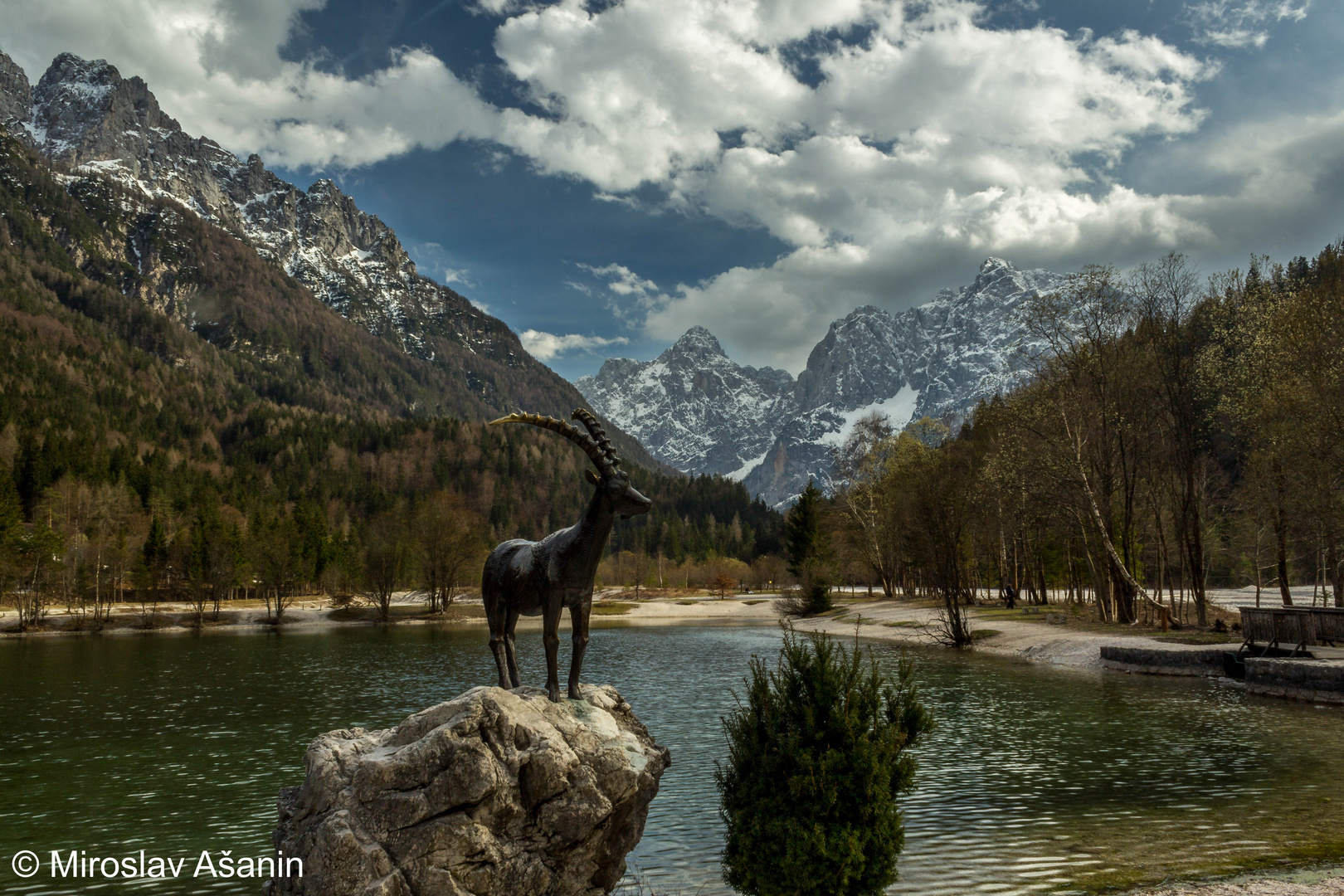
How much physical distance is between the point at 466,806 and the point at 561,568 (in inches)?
124

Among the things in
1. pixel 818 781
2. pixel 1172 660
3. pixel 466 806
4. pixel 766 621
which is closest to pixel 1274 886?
pixel 818 781

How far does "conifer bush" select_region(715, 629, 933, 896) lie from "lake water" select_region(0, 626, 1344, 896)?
295cm

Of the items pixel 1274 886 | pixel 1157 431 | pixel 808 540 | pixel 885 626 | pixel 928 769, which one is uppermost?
pixel 1157 431

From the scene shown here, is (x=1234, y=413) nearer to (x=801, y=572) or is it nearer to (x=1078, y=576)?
(x=1078, y=576)

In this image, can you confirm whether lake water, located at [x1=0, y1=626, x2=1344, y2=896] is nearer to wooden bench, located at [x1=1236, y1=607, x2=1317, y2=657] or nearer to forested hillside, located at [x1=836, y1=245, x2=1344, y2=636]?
wooden bench, located at [x1=1236, y1=607, x2=1317, y2=657]

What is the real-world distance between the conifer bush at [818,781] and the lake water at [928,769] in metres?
2.95

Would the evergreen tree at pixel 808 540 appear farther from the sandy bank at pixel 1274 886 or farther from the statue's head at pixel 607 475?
the statue's head at pixel 607 475

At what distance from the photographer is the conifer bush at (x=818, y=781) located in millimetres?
6246

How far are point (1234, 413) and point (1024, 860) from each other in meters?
31.4

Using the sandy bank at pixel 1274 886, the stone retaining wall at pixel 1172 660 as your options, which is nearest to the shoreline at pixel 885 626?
the sandy bank at pixel 1274 886

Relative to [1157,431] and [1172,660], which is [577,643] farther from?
[1157,431]

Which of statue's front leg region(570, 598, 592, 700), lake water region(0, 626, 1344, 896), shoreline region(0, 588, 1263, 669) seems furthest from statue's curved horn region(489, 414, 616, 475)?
shoreline region(0, 588, 1263, 669)

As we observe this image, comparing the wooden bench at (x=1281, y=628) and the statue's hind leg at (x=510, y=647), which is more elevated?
the statue's hind leg at (x=510, y=647)

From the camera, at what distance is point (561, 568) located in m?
8.78
